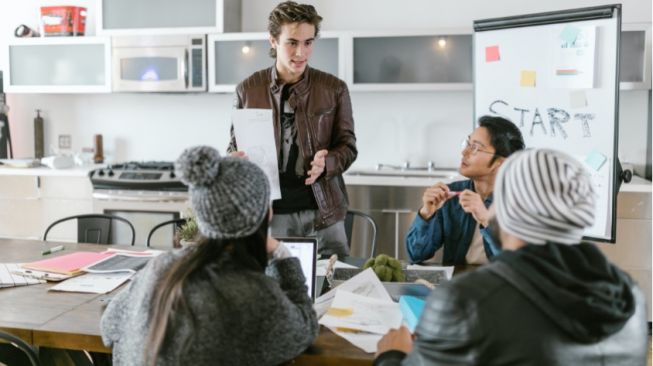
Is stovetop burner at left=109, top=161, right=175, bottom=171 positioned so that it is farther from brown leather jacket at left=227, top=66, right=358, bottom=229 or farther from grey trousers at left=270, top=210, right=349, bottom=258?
grey trousers at left=270, top=210, right=349, bottom=258

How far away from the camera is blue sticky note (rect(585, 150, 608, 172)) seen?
2.78 m

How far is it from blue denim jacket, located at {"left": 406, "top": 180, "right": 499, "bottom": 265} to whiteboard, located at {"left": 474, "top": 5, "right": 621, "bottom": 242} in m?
Answer: 0.68

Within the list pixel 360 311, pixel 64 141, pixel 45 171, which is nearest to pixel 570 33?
pixel 360 311

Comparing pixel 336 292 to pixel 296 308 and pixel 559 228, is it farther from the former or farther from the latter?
pixel 559 228

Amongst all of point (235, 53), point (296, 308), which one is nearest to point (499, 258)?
point (296, 308)

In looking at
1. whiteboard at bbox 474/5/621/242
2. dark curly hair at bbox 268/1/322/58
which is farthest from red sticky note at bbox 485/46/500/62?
dark curly hair at bbox 268/1/322/58

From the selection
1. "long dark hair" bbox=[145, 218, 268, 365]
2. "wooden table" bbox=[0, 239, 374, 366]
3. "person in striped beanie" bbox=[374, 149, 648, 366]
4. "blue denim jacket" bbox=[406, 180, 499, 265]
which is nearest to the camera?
"person in striped beanie" bbox=[374, 149, 648, 366]

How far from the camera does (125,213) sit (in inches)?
170

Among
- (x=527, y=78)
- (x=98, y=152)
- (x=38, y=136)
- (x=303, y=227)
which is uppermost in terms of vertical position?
(x=527, y=78)

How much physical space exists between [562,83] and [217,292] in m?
2.21

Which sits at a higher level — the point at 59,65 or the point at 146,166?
the point at 59,65

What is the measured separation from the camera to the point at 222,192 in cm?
126

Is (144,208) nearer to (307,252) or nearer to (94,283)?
(94,283)

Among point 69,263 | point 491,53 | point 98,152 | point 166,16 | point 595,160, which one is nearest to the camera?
point 69,263
